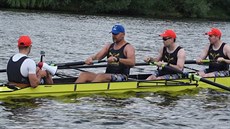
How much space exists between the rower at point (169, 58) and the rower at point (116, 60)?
109cm

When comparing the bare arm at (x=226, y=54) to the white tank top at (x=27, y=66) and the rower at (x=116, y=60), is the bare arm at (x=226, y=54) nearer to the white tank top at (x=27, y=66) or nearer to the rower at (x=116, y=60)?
the rower at (x=116, y=60)

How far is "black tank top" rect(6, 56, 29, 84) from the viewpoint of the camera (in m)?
16.6

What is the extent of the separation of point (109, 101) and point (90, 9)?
71.9 m

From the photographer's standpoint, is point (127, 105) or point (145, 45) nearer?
point (127, 105)

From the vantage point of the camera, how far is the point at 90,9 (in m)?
89.2

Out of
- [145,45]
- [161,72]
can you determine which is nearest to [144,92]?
[161,72]

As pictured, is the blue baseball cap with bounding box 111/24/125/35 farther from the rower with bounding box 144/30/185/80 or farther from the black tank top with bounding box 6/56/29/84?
the black tank top with bounding box 6/56/29/84

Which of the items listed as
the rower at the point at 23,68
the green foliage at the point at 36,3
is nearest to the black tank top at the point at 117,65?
the rower at the point at 23,68

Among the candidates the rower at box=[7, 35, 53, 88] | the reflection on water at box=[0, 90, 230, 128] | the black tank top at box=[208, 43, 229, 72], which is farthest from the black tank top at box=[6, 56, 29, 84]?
the black tank top at box=[208, 43, 229, 72]

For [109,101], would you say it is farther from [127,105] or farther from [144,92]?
[144,92]

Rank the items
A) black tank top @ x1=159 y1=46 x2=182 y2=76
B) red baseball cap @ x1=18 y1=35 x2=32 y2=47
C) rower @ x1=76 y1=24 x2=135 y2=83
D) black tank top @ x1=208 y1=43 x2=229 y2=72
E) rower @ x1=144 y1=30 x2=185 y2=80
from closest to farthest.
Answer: red baseball cap @ x1=18 y1=35 x2=32 y2=47 → rower @ x1=76 y1=24 x2=135 y2=83 → rower @ x1=144 y1=30 x2=185 y2=80 → black tank top @ x1=159 y1=46 x2=182 y2=76 → black tank top @ x1=208 y1=43 x2=229 y2=72

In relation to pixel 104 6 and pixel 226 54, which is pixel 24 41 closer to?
pixel 226 54

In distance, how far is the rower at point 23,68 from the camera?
16547mm

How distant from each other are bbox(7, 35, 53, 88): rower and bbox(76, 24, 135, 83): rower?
213 centimetres
